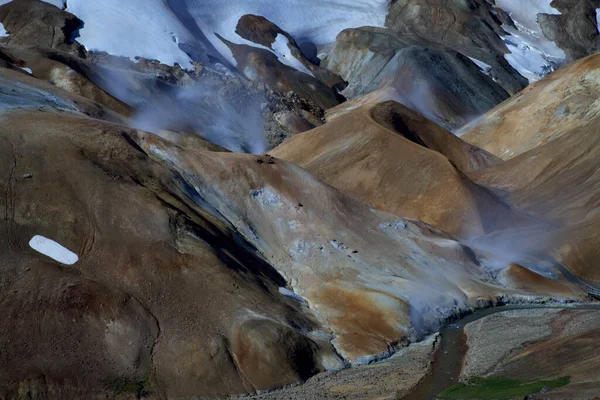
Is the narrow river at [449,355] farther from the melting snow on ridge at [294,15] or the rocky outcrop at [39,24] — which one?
the melting snow on ridge at [294,15]

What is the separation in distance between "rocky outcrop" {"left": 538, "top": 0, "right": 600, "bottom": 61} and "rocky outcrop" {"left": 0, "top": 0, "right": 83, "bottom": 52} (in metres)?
96.7

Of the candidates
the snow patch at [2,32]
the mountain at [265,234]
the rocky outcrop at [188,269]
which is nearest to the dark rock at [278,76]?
the mountain at [265,234]

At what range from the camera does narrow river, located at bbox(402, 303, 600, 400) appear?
147ft

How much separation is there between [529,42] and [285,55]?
54325 mm

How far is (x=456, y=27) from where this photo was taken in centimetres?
17288

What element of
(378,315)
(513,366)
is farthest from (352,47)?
(513,366)

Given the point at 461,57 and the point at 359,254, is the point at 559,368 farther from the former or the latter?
the point at 461,57

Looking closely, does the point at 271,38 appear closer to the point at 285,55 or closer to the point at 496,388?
the point at 285,55

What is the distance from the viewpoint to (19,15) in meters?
127

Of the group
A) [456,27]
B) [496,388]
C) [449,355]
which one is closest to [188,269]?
[449,355]

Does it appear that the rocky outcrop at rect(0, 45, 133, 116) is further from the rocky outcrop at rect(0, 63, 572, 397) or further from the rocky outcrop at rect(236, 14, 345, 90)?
the rocky outcrop at rect(236, 14, 345, 90)

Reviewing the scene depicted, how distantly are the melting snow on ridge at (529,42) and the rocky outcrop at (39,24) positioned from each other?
8187 centimetres

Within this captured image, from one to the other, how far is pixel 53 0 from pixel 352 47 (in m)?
52.4

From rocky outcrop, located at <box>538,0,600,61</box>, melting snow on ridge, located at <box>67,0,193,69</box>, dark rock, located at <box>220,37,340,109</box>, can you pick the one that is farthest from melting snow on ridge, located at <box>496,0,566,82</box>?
melting snow on ridge, located at <box>67,0,193,69</box>
